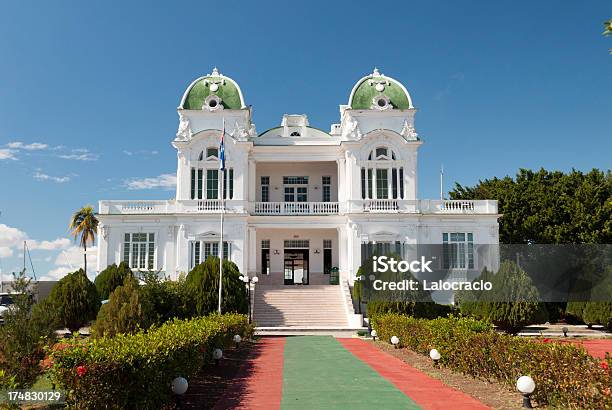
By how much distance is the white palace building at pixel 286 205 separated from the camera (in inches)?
1377

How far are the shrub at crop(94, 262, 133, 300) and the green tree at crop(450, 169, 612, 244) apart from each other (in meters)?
26.9

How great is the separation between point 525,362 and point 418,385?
8.74ft

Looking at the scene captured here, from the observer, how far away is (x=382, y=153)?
36219 mm

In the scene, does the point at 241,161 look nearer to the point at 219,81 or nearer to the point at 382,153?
the point at 219,81

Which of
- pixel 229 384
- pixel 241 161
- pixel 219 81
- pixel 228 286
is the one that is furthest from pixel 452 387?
pixel 219 81

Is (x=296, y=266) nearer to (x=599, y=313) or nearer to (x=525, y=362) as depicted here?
(x=599, y=313)

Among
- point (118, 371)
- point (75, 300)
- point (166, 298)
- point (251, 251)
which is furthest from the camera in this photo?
point (251, 251)

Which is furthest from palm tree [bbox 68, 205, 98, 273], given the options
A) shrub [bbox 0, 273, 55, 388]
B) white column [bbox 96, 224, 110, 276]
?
shrub [bbox 0, 273, 55, 388]

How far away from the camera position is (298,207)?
37156 millimetres

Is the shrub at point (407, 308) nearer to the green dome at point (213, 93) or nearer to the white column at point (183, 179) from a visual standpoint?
the white column at point (183, 179)

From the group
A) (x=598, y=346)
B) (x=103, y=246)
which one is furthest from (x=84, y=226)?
(x=598, y=346)

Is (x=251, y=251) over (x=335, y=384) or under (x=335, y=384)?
over

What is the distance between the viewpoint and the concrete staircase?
98.5ft

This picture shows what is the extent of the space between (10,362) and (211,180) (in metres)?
25.8
